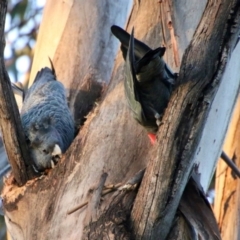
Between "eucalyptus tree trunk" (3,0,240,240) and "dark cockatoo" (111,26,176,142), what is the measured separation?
0.25ft

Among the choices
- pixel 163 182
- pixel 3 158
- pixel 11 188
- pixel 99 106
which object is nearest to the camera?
pixel 163 182

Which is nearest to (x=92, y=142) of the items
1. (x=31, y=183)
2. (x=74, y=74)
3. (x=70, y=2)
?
(x=31, y=183)

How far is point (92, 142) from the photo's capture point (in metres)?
1.45

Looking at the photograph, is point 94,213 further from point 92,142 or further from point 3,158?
point 3,158

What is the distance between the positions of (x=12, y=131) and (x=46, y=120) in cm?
33

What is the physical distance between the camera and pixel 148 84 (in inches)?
48.4

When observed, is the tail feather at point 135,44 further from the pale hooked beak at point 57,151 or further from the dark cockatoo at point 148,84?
the pale hooked beak at point 57,151

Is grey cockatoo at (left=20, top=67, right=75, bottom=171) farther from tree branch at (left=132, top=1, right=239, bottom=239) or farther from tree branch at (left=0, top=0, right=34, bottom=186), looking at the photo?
tree branch at (left=132, top=1, right=239, bottom=239)

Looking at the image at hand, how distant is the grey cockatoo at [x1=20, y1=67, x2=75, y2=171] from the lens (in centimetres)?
151

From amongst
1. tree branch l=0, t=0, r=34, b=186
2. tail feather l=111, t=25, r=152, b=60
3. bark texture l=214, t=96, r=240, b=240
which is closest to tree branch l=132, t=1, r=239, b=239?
tail feather l=111, t=25, r=152, b=60

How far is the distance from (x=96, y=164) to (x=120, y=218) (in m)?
0.23

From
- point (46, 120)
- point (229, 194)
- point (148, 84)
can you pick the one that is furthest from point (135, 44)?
point (229, 194)

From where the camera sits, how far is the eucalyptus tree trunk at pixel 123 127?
1.07 m

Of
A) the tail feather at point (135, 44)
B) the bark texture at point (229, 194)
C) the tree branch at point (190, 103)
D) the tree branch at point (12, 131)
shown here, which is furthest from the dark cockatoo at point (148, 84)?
the bark texture at point (229, 194)
